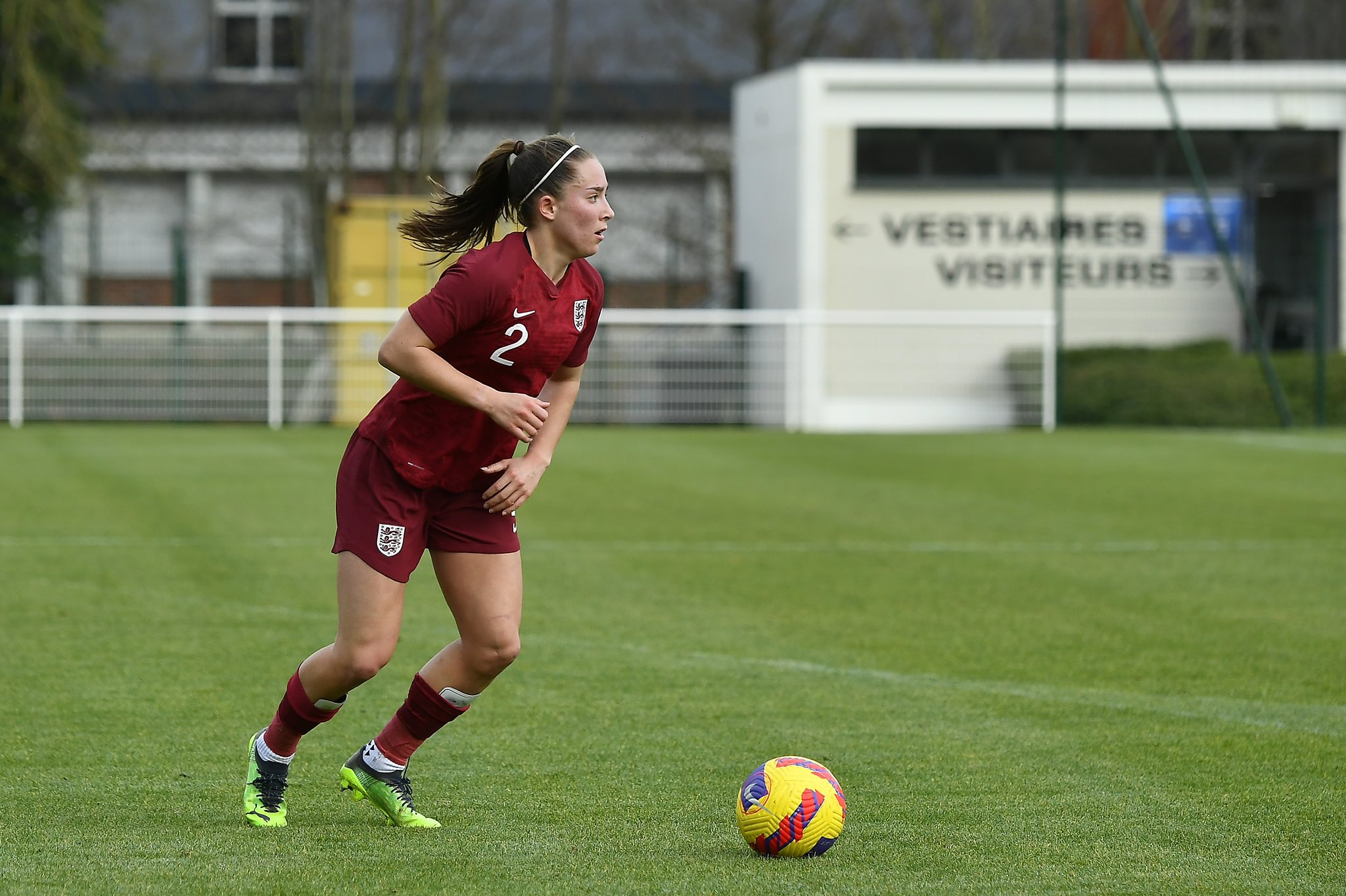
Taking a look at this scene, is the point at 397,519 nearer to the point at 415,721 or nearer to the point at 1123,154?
the point at 415,721

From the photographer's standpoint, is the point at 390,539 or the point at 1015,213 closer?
the point at 390,539

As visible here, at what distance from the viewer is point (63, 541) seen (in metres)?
11.8

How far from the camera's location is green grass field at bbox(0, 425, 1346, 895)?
477cm

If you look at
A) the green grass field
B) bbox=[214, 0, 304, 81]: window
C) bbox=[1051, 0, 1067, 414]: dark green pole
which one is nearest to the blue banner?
bbox=[1051, 0, 1067, 414]: dark green pole

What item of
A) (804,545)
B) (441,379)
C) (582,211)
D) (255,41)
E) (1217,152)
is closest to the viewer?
(441,379)

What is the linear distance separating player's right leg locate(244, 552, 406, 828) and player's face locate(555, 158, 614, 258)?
1.01 m

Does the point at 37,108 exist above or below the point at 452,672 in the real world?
above

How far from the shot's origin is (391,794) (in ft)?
16.7

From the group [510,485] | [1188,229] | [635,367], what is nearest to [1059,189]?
[1188,229]

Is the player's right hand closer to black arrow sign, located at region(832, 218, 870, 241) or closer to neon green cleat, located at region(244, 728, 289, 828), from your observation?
neon green cleat, located at region(244, 728, 289, 828)

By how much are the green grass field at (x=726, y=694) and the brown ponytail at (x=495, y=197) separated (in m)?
1.61

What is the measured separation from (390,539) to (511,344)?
60cm

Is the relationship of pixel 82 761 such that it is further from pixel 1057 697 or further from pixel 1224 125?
pixel 1224 125

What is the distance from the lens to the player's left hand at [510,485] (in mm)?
4918
